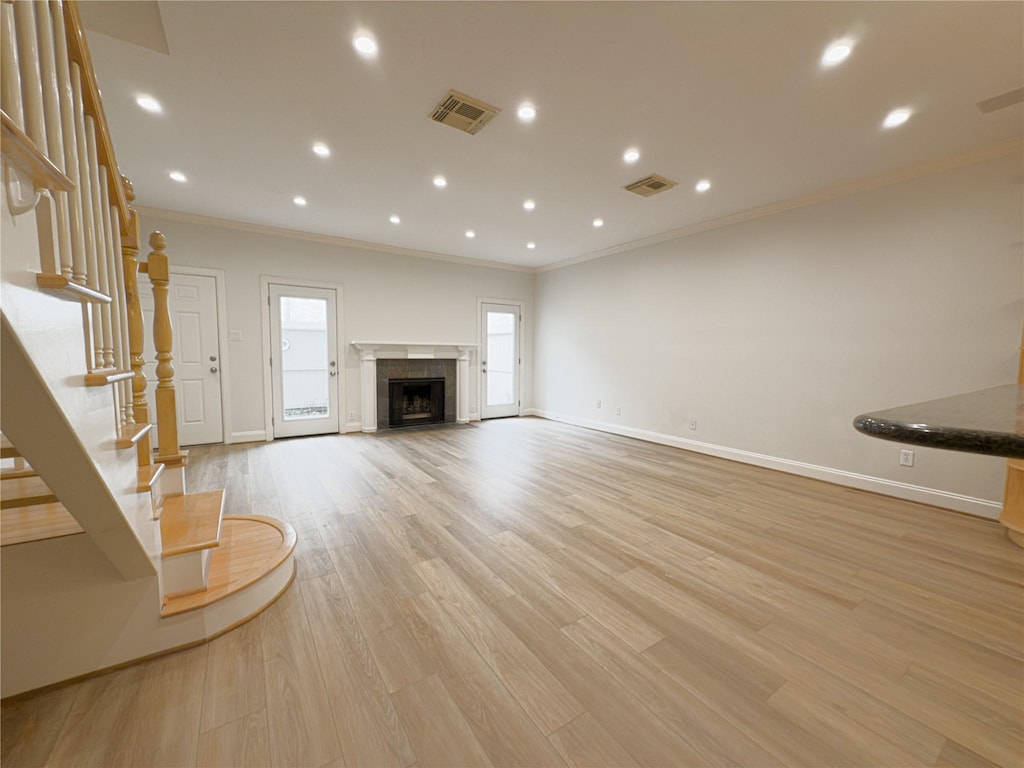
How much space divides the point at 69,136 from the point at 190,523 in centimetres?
150

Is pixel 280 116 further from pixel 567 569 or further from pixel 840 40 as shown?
pixel 567 569

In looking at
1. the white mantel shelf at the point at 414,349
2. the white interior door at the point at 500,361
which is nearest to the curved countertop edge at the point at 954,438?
the white mantel shelf at the point at 414,349

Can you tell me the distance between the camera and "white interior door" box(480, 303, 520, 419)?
679 centimetres

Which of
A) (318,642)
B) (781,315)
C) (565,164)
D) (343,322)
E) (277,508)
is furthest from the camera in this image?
(343,322)

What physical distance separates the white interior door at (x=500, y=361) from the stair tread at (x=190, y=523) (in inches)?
193

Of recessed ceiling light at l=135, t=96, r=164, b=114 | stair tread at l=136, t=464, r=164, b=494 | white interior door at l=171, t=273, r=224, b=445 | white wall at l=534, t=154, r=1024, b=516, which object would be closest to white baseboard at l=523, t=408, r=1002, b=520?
white wall at l=534, t=154, r=1024, b=516

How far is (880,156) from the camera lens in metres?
2.94

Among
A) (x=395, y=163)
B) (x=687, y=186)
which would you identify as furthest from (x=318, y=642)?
(x=687, y=186)

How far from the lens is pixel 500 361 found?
7.00 m

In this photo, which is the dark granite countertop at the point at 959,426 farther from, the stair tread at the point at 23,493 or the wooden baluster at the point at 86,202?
the stair tread at the point at 23,493

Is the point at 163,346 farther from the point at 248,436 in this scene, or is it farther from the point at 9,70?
the point at 248,436

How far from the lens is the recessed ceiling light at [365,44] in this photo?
1.91 metres

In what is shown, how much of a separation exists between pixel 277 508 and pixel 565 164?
11.3 ft

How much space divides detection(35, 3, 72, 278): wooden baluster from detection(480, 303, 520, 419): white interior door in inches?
228
